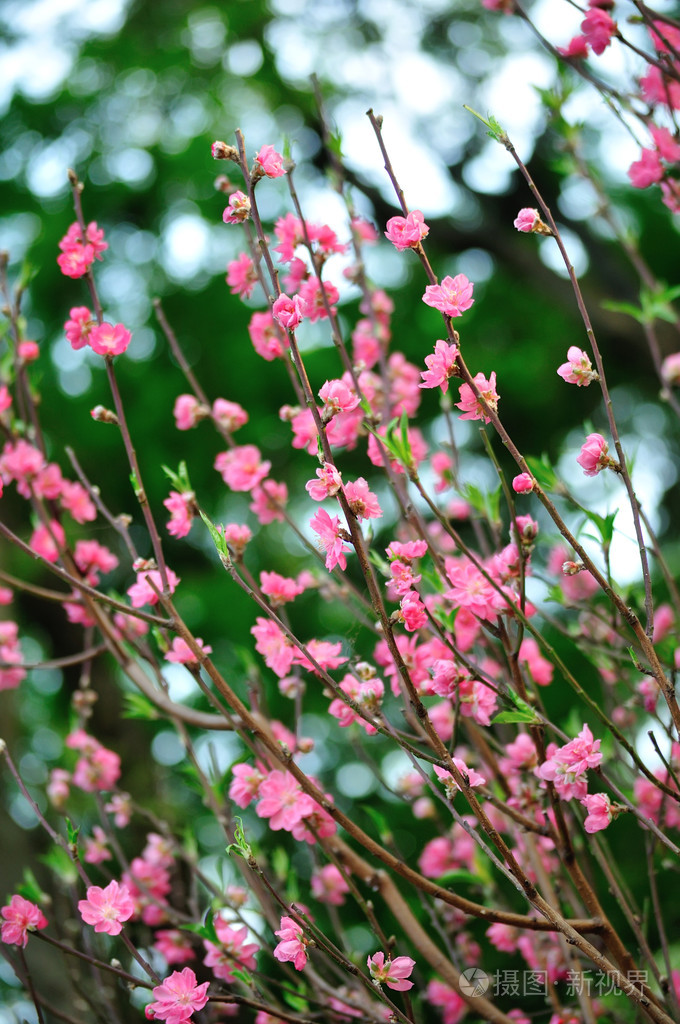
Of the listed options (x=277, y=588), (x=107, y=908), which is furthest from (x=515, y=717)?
(x=107, y=908)

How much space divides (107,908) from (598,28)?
65.4 inches

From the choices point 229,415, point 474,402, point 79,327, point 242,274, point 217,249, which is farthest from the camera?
point 217,249

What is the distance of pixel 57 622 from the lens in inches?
210

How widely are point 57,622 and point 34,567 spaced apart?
0.45 metres

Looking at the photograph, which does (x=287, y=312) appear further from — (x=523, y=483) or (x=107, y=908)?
(x=107, y=908)

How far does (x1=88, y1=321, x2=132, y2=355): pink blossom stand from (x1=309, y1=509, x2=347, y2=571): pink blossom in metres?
0.50

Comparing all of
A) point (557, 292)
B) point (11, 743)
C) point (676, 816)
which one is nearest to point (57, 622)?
point (11, 743)

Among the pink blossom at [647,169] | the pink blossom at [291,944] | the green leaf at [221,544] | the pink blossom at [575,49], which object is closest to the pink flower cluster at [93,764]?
the pink blossom at [291,944]

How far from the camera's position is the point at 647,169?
1561mm

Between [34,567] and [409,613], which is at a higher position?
[34,567]

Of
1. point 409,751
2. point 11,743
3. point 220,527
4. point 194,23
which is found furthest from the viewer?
point 194,23

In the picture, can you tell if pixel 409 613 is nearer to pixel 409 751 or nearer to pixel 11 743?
pixel 409 751

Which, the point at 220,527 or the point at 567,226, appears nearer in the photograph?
the point at 220,527

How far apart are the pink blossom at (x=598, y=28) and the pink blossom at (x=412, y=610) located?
1060 millimetres
